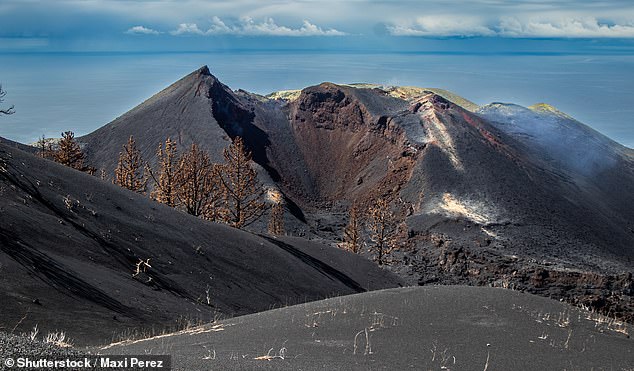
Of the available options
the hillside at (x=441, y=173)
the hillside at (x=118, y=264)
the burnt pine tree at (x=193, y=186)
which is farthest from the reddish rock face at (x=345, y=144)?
the hillside at (x=118, y=264)

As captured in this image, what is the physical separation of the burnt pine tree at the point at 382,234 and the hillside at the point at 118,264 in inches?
602

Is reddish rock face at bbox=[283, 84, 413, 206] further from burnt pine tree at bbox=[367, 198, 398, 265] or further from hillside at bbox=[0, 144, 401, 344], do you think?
hillside at bbox=[0, 144, 401, 344]

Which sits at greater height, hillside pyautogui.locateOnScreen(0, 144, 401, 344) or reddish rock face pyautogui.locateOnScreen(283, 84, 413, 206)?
reddish rock face pyautogui.locateOnScreen(283, 84, 413, 206)

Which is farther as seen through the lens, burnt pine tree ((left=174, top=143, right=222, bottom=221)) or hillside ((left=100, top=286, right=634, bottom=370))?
burnt pine tree ((left=174, top=143, right=222, bottom=221))

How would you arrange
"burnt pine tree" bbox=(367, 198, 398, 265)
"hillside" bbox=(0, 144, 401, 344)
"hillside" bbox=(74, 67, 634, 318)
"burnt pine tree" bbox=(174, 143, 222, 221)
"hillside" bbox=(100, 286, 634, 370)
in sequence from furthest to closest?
1. "hillside" bbox=(74, 67, 634, 318)
2. "burnt pine tree" bbox=(367, 198, 398, 265)
3. "burnt pine tree" bbox=(174, 143, 222, 221)
4. "hillside" bbox=(0, 144, 401, 344)
5. "hillside" bbox=(100, 286, 634, 370)

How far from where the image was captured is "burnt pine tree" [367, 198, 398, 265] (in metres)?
53.2

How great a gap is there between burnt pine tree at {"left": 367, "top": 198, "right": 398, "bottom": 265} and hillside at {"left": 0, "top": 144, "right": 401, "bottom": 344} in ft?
50.2

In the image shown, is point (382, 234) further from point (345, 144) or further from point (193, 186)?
point (345, 144)

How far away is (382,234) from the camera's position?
5284 centimetres

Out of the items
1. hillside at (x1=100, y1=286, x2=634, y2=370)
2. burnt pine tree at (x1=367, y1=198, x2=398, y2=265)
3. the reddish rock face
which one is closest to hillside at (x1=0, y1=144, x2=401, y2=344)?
hillside at (x1=100, y1=286, x2=634, y2=370)

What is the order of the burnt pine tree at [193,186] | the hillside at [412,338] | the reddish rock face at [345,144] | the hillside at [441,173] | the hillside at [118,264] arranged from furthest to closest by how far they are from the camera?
the reddish rock face at [345,144], the hillside at [441,173], the burnt pine tree at [193,186], the hillside at [118,264], the hillside at [412,338]

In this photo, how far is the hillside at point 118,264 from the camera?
55.5 ft

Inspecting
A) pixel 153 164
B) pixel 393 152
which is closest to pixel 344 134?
pixel 393 152

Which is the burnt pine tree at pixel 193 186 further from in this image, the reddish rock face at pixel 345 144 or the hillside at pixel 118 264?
the reddish rock face at pixel 345 144
